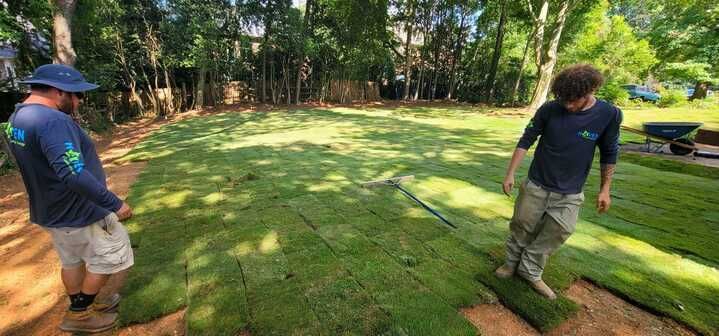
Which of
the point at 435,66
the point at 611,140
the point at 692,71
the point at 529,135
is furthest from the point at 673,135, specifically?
the point at 435,66

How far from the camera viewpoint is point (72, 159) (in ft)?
5.87

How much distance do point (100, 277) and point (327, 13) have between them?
18142 mm

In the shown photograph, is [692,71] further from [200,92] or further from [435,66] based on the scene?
[200,92]

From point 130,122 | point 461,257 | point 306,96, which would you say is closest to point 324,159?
point 461,257

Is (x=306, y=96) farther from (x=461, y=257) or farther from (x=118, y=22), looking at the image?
(x=461, y=257)

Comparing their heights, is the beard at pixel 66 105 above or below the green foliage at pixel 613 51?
below

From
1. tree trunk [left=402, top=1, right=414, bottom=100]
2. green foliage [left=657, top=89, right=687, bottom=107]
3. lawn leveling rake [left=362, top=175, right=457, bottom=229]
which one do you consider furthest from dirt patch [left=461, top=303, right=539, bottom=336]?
green foliage [left=657, top=89, right=687, bottom=107]

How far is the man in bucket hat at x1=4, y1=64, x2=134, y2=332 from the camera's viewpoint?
1.77 metres

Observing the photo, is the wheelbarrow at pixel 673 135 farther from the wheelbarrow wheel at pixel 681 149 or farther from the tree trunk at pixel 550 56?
the tree trunk at pixel 550 56

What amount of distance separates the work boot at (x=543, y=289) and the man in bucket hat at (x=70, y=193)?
2.77 m

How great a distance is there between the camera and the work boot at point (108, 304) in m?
2.25

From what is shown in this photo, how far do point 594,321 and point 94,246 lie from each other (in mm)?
3240

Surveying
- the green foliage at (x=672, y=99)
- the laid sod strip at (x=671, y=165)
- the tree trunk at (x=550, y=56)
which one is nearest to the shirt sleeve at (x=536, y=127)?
the laid sod strip at (x=671, y=165)

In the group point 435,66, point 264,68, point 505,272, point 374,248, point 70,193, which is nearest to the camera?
point 70,193
